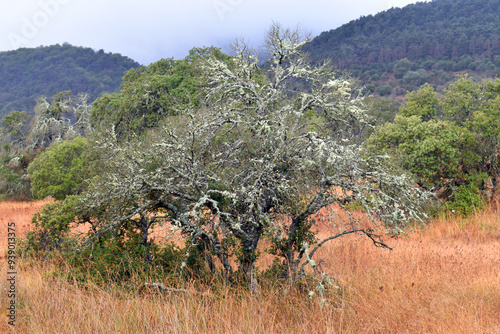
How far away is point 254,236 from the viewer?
18.3 ft

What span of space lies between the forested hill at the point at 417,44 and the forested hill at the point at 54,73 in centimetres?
7449

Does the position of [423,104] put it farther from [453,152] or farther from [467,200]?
[467,200]

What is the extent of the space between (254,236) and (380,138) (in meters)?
9.89

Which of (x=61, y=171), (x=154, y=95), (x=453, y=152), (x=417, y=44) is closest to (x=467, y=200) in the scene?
(x=453, y=152)

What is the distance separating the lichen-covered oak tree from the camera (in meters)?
4.93

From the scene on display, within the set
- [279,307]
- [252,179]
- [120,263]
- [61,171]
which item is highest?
[61,171]

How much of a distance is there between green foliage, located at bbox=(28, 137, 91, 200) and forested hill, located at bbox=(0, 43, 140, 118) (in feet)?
303

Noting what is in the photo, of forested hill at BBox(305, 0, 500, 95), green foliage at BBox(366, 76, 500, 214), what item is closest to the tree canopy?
green foliage at BBox(366, 76, 500, 214)

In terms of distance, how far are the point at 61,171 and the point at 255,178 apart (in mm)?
16038

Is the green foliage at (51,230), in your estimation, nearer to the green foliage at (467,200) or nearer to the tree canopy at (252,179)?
the tree canopy at (252,179)

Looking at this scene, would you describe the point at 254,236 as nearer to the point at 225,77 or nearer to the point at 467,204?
the point at 225,77

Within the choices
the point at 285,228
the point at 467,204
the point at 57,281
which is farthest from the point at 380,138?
the point at 57,281

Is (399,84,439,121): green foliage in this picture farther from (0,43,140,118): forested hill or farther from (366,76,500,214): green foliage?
(0,43,140,118): forested hill

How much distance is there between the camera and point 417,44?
102 meters
